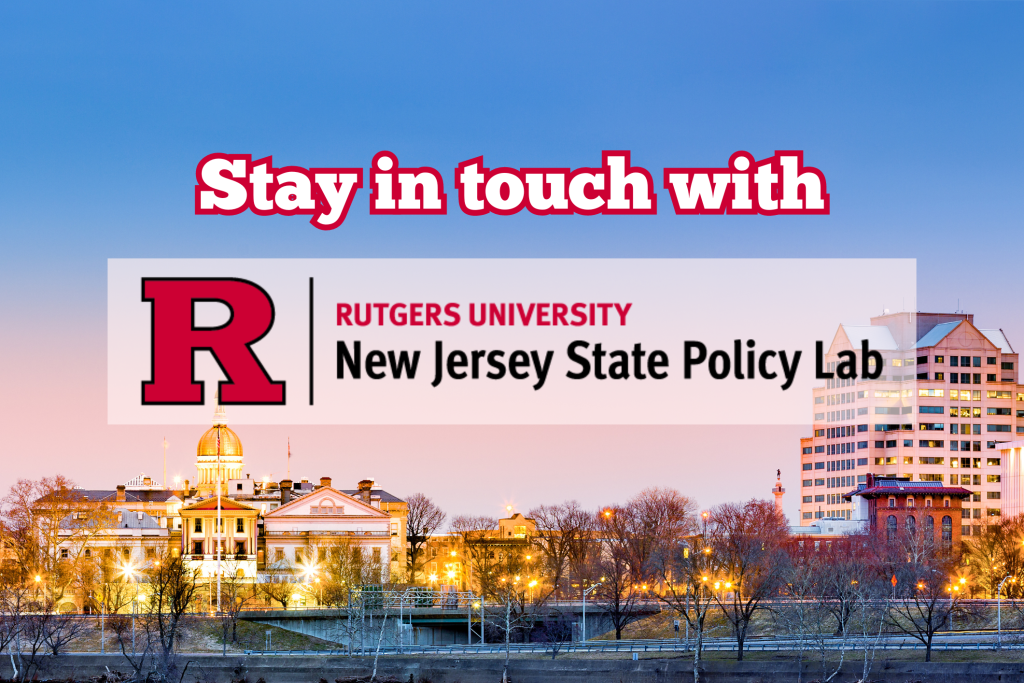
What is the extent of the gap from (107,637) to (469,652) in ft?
92.9

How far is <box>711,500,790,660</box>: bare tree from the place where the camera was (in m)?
96.0

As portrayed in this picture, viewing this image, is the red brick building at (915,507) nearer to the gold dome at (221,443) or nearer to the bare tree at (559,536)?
the bare tree at (559,536)

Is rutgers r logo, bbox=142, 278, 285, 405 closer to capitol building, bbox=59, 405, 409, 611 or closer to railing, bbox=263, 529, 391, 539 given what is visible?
capitol building, bbox=59, 405, 409, 611

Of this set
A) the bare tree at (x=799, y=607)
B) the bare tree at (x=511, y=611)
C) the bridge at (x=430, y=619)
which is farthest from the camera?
the bridge at (x=430, y=619)

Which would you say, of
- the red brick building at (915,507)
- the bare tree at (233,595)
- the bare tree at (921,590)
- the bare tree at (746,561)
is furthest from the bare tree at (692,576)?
the red brick building at (915,507)

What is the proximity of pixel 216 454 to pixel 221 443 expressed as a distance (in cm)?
159

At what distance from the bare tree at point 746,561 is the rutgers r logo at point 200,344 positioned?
34.0 metres

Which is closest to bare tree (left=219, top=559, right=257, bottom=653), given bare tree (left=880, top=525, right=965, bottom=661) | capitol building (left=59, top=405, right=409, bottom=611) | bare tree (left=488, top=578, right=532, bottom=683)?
capitol building (left=59, top=405, right=409, bottom=611)

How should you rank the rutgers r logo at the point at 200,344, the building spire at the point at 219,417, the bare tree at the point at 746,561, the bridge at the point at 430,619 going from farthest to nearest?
1. the building spire at the point at 219,417
2. the bridge at the point at 430,619
3. the bare tree at the point at 746,561
4. the rutgers r logo at the point at 200,344

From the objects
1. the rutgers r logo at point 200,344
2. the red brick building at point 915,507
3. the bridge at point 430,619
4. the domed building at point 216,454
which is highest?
the rutgers r logo at point 200,344

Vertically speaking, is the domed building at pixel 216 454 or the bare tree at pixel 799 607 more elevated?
the domed building at pixel 216 454

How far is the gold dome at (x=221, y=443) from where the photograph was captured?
178500mm

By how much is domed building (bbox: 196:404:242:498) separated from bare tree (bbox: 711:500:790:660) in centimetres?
5774

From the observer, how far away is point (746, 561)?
335ft
